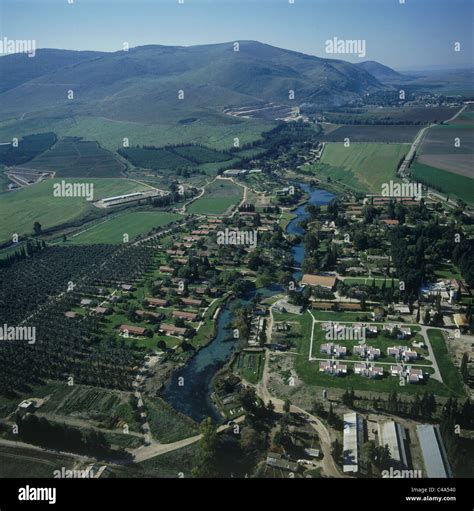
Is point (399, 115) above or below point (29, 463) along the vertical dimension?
above

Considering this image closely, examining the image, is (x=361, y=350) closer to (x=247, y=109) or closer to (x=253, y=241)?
(x=253, y=241)

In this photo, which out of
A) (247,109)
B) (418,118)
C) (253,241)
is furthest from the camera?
(247,109)

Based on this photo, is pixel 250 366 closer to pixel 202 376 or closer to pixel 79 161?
pixel 202 376
